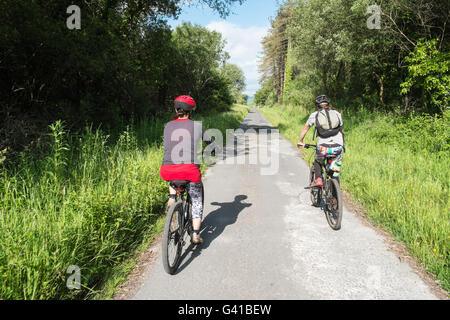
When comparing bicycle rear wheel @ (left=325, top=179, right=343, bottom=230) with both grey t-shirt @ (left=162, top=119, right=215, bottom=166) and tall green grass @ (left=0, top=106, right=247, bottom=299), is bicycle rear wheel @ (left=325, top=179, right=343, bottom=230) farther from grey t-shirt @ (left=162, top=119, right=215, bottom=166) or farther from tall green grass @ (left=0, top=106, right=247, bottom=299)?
tall green grass @ (left=0, top=106, right=247, bottom=299)

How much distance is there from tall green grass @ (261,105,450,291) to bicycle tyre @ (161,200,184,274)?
9.59 feet

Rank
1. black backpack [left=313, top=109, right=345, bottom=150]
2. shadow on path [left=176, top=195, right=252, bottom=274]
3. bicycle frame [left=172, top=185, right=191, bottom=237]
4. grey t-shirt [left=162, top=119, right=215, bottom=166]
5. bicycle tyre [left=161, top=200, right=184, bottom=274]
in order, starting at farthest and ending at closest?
1. black backpack [left=313, top=109, right=345, bottom=150]
2. shadow on path [left=176, top=195, right=252, bottom=274]
3. bicycle frame [left=172, top=185, right=191, bottom=237]
4. grey t-shirt [left=162, top=119, right=215, bottom=166]
5. bicycle tyre [left=161, top=200, right=184, bottom=274]

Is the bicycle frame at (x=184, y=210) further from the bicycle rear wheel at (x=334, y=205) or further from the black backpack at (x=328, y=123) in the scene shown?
the black backpack at (x=328, y=123)

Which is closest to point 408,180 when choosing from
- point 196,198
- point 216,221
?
point 216,221

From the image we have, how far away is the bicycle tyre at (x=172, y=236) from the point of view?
2625 mm

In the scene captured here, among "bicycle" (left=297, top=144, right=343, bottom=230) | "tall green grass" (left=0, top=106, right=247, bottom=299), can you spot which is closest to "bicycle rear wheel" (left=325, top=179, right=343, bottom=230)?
"bicycle" (left=297, top=144, right=343, bottom=230)

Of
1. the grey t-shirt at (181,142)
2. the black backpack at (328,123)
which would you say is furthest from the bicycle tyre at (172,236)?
the black backpack at (328,123)

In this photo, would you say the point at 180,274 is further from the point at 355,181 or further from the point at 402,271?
the point at 355,181

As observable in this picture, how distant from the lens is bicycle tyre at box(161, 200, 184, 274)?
2.62 meters

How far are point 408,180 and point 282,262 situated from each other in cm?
357

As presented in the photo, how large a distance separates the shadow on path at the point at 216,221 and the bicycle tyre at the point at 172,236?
0.48 feet

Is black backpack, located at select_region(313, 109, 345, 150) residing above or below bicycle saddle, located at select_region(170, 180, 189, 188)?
above

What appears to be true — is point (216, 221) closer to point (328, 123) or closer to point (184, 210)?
point (184, 210)
